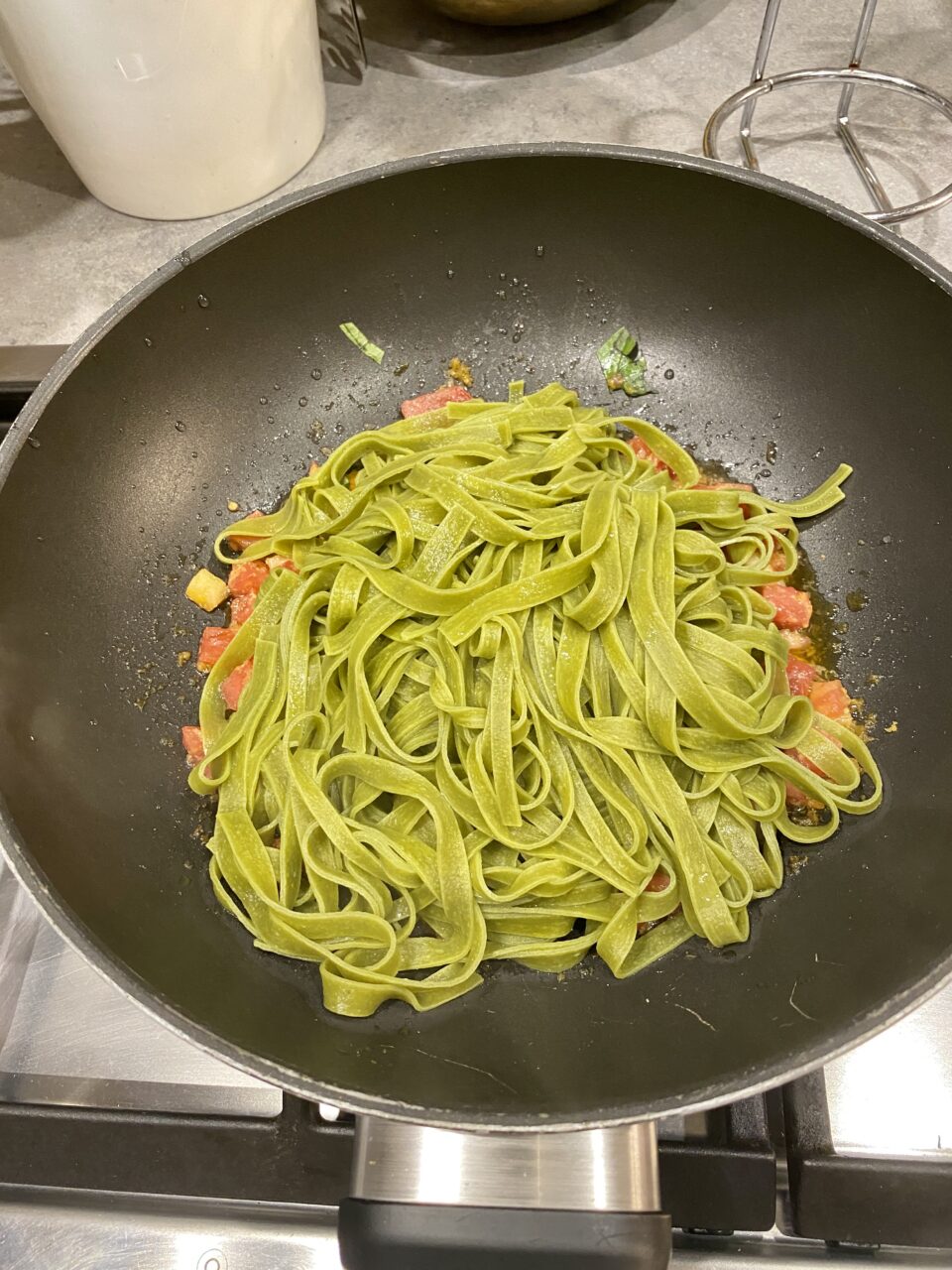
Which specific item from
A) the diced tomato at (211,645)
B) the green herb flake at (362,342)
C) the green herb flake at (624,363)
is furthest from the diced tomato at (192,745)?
the green herb flake at (624,363)

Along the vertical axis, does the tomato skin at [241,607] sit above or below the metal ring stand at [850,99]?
below

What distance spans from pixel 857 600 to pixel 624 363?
931 mm

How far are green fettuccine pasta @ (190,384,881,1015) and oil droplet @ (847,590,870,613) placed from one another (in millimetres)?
178

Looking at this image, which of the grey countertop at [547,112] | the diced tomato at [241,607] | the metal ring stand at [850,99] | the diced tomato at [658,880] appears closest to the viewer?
the diced tomato at [658,880]

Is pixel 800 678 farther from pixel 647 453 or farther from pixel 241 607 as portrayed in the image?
pixel 241 607

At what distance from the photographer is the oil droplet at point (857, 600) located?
2.08 meters

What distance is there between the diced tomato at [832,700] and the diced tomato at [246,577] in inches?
56.2

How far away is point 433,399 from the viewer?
2.47 meters

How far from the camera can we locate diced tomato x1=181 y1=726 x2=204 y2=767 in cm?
201

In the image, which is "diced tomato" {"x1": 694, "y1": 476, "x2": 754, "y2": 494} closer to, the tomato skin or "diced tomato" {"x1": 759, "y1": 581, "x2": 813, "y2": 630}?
"diced tomato" {"x1": 759, "y1": 581, "x2": 813, "y2": 630}

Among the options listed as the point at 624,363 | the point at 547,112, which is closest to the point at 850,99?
the point at 547,112

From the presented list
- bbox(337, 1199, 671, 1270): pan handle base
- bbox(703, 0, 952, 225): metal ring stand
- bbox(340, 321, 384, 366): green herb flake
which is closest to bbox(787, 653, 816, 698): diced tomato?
bbox(337, 1199, 671, 1270): pan handle base

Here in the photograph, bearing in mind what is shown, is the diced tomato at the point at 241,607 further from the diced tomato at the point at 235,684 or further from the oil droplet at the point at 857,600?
the oil droplet at the point at 857,600

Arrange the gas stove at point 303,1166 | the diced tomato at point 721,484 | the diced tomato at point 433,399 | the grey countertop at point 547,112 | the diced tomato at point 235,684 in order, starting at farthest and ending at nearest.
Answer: the grey countertop at point 547,112, the diced tomato at point 433,399, the diced tomato at point 721,484, the diced tomato at point 235,684, the gas stove at point 303,1166
